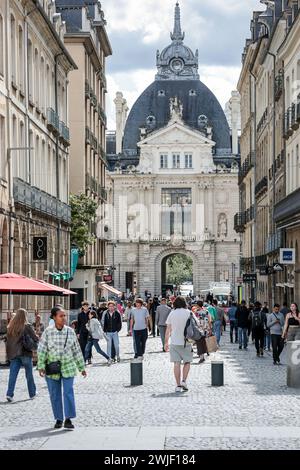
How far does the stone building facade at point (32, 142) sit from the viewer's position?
3638cm

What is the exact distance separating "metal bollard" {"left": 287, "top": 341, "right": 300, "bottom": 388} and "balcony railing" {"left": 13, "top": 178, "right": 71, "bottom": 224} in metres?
16.6

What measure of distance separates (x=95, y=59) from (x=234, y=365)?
1772 inches

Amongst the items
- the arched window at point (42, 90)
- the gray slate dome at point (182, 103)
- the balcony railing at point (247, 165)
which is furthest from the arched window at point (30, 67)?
the gray slate dome at point (182, 103)

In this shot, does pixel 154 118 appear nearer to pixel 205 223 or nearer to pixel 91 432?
pixel 205 223

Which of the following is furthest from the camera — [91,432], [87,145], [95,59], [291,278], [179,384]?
[95,59]

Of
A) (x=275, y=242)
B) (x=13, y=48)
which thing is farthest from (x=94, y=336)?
(x=275, y=242)

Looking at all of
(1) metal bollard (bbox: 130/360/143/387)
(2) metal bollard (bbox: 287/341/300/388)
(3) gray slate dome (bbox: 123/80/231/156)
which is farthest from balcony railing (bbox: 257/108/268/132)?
(3) gray slate dome (bbox: 123/80/231/156)

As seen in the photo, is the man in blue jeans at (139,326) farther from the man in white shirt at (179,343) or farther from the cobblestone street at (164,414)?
the man in white shirt at (179,343)

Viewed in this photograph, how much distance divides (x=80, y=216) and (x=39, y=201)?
16541mm

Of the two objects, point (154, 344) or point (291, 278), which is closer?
point (154, 344)

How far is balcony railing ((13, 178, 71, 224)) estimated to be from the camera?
38.0 meters

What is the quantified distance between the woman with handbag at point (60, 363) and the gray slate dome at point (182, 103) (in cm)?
12149

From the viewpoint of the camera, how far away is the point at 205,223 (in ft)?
436
